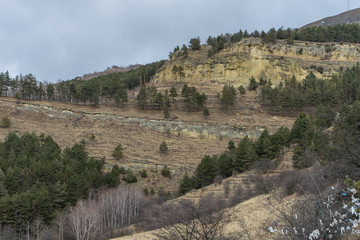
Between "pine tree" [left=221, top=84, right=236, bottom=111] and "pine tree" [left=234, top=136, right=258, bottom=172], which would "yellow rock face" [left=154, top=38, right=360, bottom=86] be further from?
"pine tree" [left=234, top=136, right=258, bottom=172]

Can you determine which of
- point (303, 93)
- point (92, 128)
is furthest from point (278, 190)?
point (303, 93)

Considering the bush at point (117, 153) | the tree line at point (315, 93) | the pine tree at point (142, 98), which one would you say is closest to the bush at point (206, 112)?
the pine tree at point (142, 98)

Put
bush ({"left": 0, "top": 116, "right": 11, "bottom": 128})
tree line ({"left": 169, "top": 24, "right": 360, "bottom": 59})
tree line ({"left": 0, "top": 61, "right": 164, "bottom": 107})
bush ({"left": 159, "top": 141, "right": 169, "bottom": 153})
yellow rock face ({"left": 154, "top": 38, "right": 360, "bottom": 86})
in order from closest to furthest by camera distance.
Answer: bush ({"left": 159, "top": 141, "right": 169, "bottom": 153}), bush ({"left": 0, "top": 116, "right": 11, "bottom": 128}), tree line ({"left": 0, "top": 61, "right": 164, "bottom": 107}), yellow rock face ({"left": 154, "top": 38, "right": 360, "bottom": 86}), tree line ({"left": 169, "top": 24, "right": 360, "bottom": 59})

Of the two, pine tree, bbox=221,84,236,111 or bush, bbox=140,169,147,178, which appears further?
pine tree, bbox=221,84,236,111

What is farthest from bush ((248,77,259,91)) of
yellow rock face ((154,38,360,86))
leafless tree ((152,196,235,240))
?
leafless tree ((152,196,235,240))

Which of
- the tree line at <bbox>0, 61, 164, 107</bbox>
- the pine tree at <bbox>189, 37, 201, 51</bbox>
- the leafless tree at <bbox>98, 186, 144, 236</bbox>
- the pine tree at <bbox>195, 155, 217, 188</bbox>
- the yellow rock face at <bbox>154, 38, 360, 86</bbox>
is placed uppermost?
the pine tree at <bbox>189, 37, 201, 51</bbox>

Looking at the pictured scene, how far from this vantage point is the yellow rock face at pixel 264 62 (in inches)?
3514

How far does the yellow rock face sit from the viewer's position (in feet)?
293

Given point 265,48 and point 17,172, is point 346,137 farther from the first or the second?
point 265,48

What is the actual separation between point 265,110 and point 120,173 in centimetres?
3870

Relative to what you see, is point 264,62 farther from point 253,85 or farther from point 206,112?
point 206,112

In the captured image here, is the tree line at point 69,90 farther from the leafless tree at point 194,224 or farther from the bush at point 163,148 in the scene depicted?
the leafless tree at point 194,224

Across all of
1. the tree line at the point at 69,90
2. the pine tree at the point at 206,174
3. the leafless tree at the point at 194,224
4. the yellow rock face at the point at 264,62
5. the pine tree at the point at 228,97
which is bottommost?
the pine tree at the point at 206,174

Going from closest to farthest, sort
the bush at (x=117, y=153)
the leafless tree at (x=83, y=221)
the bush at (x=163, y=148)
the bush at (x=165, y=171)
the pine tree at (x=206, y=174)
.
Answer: the leafless tree at (x=83, y=221)
the pine tree at (x=206, y=174)
the bush at (x=165, y=171)
the bush at (x=117, y=153)
the bush at (x=163, y=148)
